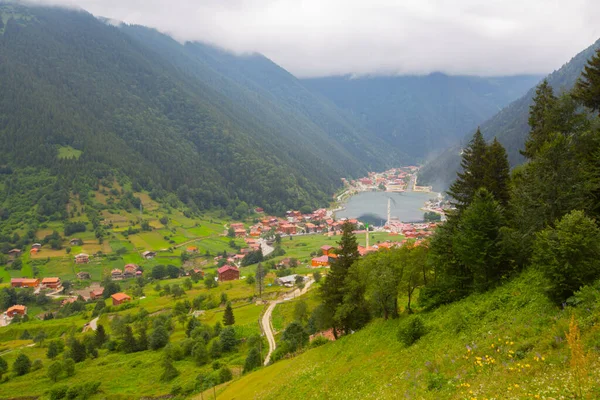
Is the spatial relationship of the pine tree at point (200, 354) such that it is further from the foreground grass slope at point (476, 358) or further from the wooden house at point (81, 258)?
the wooden house at point (81, 258)

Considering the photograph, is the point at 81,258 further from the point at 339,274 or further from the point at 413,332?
the point at 413,332

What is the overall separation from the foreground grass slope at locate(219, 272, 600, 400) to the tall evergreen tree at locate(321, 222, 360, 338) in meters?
6.48

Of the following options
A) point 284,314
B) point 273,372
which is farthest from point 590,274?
point 284,314

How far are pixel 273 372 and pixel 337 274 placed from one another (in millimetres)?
10751

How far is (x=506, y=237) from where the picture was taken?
929 inches

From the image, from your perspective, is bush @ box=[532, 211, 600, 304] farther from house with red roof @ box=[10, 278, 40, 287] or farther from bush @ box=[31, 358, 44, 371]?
house with red roof @ box=[10, 278, 40, 287]

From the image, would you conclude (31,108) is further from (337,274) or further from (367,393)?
(367,393)

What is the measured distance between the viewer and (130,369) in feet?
186

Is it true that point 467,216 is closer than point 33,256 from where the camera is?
Yes

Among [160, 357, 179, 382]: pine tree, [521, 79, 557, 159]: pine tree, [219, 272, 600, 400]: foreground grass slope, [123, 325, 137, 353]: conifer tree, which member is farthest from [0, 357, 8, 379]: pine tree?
[521, 79, 557, 159]: pine tree

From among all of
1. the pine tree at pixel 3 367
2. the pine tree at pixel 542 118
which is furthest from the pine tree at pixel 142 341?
the pine tree at pixel 542 118

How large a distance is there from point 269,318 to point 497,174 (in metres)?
49.2

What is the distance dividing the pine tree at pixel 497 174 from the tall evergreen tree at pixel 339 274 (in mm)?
12930

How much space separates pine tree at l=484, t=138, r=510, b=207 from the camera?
3209cm
